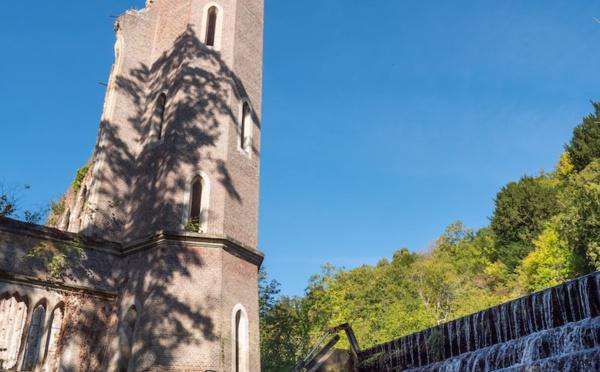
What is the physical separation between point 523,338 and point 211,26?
12.9 m

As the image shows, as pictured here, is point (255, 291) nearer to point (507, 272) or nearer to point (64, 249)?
point (64, 249)

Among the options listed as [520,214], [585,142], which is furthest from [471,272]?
[585,142]

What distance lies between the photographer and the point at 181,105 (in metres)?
16.9

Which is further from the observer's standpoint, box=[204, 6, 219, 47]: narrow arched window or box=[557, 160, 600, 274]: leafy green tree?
box=[557, 160, 600, 274]: leafy green tree

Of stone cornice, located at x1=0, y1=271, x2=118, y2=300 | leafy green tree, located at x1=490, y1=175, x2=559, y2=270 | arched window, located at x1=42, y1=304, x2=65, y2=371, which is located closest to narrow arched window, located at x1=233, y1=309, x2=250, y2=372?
stone cornice, located at x1=0, y1=271, x2=118, y2=300

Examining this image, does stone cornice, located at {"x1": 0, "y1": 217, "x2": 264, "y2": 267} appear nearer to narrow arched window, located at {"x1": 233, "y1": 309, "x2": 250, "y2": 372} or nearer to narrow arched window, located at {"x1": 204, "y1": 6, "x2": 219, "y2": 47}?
narrow arched window, located at {"x1": 233, "y1": 309, "x2": 250, "y2": 372}

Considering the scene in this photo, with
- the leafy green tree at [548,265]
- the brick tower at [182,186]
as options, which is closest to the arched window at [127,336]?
the brick tower at [182,186]

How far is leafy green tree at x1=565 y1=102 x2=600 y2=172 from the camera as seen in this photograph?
36.3 m

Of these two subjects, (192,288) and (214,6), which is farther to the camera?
(214,6)

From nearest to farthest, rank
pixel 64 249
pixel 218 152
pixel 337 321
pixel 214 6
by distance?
pixel 64 249 < pixel 218 152 < pixel 214 6 < pixel 337 321

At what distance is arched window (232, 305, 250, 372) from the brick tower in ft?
0.08

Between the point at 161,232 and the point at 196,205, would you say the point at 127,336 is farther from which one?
the point at 196,205

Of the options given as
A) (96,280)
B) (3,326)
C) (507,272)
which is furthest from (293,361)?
(507,272)

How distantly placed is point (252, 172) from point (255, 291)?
11.5 ft
